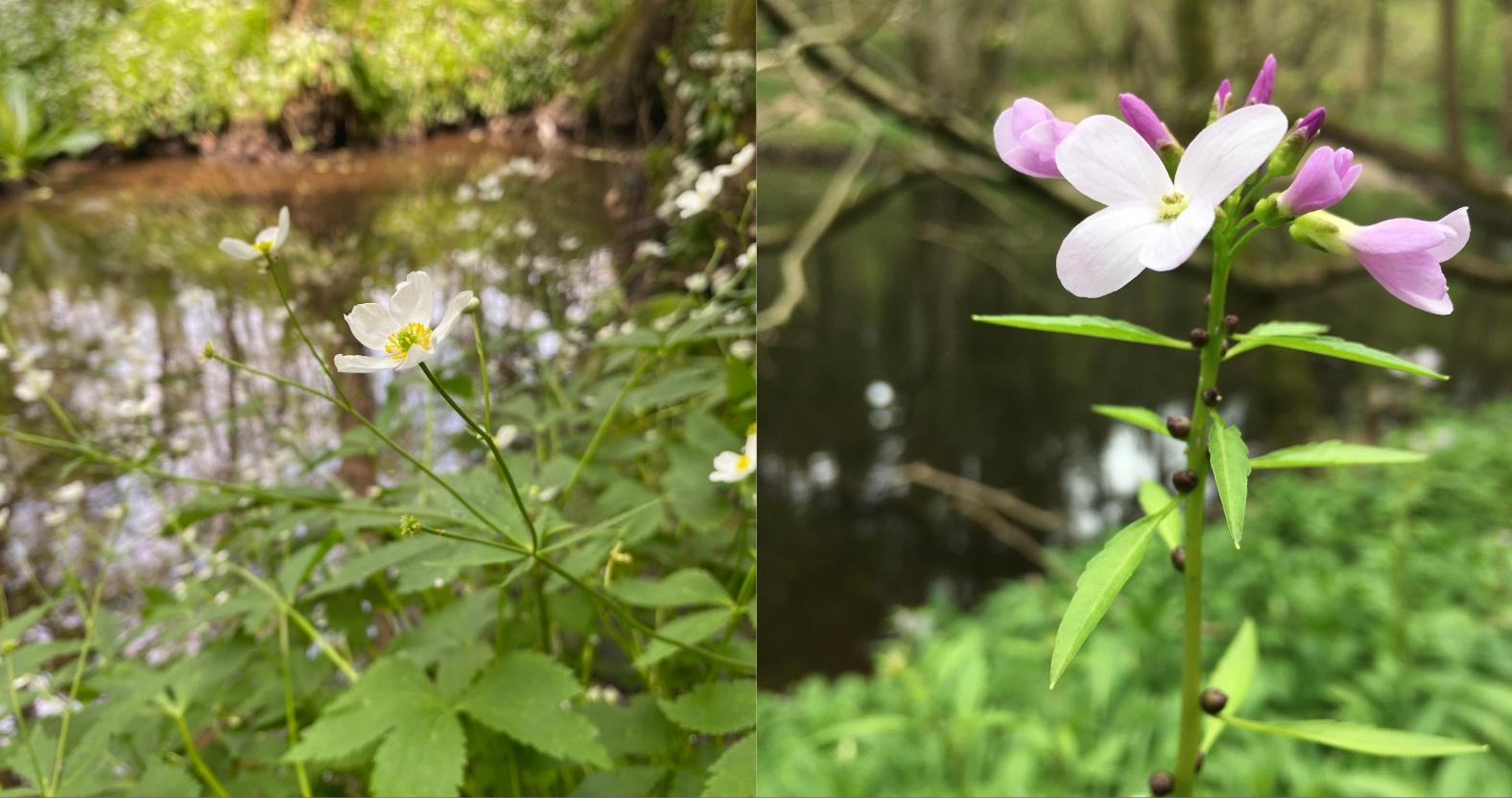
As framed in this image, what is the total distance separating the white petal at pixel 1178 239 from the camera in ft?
0.62

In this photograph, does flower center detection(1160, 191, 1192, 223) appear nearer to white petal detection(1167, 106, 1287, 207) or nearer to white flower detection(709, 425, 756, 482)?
white petal detection(1167, 106, 1287, 207)

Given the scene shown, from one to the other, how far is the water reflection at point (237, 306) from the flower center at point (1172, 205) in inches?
20.4

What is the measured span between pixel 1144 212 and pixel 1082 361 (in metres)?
4.32

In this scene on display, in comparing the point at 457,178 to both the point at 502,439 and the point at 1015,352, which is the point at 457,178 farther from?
the point at 1015,352

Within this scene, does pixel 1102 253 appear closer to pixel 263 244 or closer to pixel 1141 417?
pixel 1141 417

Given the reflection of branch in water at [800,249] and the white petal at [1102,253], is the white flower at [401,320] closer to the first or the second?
the white petal at [1102,253]

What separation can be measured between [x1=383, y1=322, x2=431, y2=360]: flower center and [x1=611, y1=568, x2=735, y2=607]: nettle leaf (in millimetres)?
218

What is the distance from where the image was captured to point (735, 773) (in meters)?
0.51

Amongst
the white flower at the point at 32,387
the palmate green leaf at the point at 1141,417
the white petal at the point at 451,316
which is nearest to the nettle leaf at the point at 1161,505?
the palmate green leaf at the point at 1141,417

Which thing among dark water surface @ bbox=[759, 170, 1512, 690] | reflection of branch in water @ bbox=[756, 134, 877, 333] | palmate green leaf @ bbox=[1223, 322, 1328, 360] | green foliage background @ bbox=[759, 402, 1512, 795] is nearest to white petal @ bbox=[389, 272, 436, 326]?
palmate green leaf @ bbox=[1223, 322, 1328, 360]

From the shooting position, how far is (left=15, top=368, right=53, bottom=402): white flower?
69cm

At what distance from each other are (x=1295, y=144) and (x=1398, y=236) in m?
0.04

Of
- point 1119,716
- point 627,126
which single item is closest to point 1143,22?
point 1119,716

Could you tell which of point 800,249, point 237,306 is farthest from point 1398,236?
point 800,249
